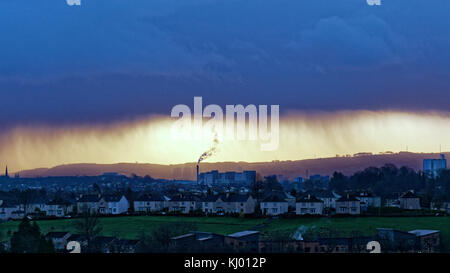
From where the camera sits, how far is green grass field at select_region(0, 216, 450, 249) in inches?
915

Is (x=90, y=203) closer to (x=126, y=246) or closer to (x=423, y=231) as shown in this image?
(x=126, y=246)

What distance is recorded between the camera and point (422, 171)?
44406mm

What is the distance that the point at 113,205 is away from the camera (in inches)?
1346

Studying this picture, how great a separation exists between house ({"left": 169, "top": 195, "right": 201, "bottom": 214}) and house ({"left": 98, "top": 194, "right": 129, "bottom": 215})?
280cm

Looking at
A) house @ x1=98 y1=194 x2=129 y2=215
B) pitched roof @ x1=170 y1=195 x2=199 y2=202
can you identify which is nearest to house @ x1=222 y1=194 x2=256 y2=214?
pitched roof @ x1=170 y1=195 x2=199 y2=202

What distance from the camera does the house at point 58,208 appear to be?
32469 mm

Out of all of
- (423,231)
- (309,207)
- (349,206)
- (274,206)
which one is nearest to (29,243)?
(423,231)

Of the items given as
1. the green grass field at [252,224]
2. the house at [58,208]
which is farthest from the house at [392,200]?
the house at [58,208]

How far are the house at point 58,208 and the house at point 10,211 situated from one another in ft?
4.70

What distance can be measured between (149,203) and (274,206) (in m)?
8.36

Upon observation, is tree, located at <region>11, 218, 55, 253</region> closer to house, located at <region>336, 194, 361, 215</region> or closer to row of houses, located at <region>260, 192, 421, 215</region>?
row of houses, located at <region>260, 192, 421, 215</region>

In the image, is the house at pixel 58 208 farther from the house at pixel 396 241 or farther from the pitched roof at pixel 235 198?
the house at pixel 396 241
